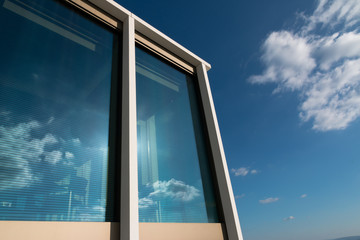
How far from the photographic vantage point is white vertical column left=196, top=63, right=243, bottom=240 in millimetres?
1581

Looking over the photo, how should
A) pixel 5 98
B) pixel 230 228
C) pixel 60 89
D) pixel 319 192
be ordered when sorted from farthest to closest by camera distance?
pixel 319 192 → pixel 230 228 → pixel 60 89 → pixel 5 98

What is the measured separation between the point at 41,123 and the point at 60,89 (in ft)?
0.88

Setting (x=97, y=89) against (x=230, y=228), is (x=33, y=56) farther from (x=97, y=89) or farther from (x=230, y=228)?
(x=230, y=228)

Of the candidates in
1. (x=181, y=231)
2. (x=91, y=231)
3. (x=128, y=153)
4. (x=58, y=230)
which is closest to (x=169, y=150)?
(x=128, y=153)

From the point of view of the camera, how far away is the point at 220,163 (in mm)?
1822

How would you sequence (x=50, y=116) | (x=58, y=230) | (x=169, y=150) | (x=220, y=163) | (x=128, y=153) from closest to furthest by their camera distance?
1. (x=58, y=230)
2. (x=50, y=116)
3. (x=128, y=153)
4. (x=169, y=150)
5. (x=220, y=163)

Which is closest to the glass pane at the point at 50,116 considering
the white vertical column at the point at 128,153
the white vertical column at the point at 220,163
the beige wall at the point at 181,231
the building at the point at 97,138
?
the building at the point at 97,138

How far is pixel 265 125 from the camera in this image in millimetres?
9891

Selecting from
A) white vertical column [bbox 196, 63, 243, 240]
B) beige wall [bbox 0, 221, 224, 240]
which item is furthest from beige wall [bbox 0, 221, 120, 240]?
white vertical column [bbox 196, 63, 243, 240]

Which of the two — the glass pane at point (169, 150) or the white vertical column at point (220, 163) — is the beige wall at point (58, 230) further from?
the white vertical column at point (220, 163)

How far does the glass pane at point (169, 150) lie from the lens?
1377 mm

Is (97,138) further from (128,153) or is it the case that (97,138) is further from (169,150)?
(169,150)

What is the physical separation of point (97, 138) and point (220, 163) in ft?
3.68

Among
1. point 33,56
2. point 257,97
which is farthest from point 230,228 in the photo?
point 257,97
